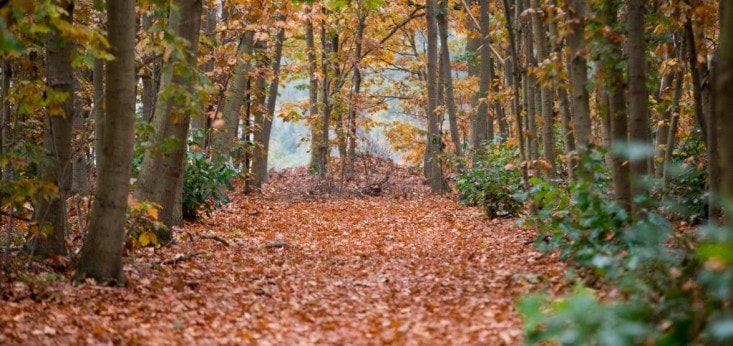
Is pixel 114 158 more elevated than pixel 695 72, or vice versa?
pixel 695 72

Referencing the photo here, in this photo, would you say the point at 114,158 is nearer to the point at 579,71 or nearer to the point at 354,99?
the point at 579,71

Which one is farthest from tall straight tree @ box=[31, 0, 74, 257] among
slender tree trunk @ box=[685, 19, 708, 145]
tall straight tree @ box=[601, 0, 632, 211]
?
slender tree trunk @ box=[685, 19, 708, 145]

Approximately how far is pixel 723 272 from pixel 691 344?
45 cm

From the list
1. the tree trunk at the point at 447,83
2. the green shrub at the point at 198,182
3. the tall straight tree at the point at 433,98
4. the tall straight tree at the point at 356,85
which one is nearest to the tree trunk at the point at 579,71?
the green shrub at the point at 198,182

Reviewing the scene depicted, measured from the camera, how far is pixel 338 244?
9477mm

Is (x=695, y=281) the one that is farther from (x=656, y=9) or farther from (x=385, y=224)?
(x=385, y=224)

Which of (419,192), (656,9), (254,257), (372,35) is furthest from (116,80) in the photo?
(372,35)

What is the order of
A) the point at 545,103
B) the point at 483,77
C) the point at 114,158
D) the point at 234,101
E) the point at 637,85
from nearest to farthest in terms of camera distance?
the point at 637,85 → the point at 114,158 → the point at 545,103 → the point at 234,101 → the point at 483,77

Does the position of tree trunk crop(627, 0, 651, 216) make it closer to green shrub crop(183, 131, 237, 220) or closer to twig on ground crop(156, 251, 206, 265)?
twig on ground crop(156, 251, 206, 265)

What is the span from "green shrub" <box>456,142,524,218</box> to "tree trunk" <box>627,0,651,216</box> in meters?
3.53

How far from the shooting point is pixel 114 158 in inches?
231

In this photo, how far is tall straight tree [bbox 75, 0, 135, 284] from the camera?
229 inches

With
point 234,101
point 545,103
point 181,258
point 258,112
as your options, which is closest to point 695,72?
point 545,103

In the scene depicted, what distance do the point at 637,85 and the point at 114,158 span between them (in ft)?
15.7
